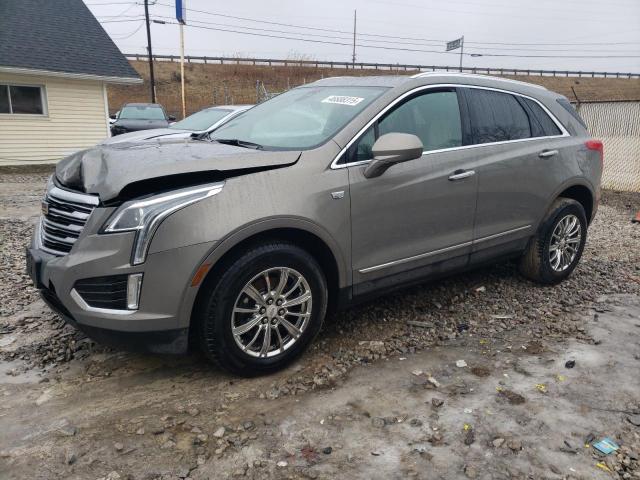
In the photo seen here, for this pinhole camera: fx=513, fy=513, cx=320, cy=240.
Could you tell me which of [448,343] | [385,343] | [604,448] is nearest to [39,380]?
[385,343]

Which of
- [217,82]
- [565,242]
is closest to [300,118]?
[565,242]

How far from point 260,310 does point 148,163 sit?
105 cm

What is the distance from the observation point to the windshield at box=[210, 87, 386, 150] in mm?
3418

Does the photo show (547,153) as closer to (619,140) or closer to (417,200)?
(417,200)

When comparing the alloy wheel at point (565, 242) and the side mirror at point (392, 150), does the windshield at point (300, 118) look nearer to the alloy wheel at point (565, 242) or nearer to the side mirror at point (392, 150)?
the side mirror at point (392, 150)

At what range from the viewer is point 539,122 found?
14.8 ft

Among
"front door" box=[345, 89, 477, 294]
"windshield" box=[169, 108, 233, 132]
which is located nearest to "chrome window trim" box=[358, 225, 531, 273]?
"front door" box=[345, 89, 477, 294]

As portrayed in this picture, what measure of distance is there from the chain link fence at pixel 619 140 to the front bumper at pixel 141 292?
10238 millimetres

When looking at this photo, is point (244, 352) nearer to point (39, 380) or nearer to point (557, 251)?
point (39, 380)

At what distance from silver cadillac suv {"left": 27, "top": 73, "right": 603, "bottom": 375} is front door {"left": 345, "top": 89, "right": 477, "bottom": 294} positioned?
0.04 feet

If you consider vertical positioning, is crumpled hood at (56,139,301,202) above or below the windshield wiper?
below

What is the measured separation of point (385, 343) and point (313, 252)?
3.01 feet

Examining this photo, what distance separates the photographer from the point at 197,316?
2885mm

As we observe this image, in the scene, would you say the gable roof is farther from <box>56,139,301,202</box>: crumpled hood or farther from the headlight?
the headlight
